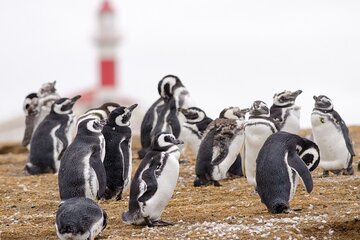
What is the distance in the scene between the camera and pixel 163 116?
48.1ft

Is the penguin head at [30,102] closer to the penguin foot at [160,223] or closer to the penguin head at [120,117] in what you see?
the penguin head at [120,117]

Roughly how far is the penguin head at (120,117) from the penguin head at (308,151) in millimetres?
2242

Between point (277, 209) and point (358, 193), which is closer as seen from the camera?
point (277, 209)

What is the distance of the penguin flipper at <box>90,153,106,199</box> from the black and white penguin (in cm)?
282

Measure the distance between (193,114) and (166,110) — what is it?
4.74ft

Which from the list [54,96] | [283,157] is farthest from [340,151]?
[54,96]

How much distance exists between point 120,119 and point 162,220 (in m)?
1.93

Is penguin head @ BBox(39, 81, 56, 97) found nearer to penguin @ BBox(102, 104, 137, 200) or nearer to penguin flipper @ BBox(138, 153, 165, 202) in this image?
penguin @ BBox(102, 104, 137, 200)

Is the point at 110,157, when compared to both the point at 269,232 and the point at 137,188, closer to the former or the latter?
the point at 137,188

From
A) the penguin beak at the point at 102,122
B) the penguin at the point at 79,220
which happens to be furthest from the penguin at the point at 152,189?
the penguin beak at the point at 102,122

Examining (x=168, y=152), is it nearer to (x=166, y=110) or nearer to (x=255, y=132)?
(x=255, y=132)

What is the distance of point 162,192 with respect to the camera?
31.8 ft

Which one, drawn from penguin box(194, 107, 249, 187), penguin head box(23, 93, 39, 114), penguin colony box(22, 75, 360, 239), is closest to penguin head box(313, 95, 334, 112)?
penguin colony box(22, 75, 360, 239)

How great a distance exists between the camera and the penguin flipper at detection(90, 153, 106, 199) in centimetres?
1049
